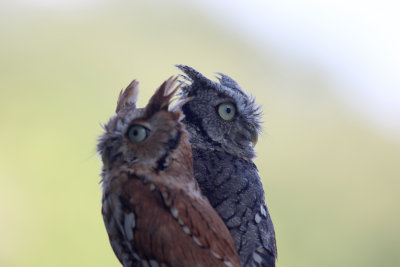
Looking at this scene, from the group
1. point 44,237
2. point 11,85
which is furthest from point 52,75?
point 44,237

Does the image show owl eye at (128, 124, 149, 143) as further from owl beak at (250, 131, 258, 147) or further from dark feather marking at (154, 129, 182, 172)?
owl beak at (250, 131, 258, 147)

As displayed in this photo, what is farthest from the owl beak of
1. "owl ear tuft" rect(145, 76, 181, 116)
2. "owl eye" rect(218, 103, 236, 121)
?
"owl ear tuft" rect(145, 76, 181, 116)

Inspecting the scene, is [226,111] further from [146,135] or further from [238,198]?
[146,135]

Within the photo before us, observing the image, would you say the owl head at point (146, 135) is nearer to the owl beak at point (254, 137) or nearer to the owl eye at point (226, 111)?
the owl eye at point (226, 111)

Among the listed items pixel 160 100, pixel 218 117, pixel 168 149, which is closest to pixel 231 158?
pixel 218 117

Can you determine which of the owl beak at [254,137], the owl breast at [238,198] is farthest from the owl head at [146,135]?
the owl beak at [254,137]
